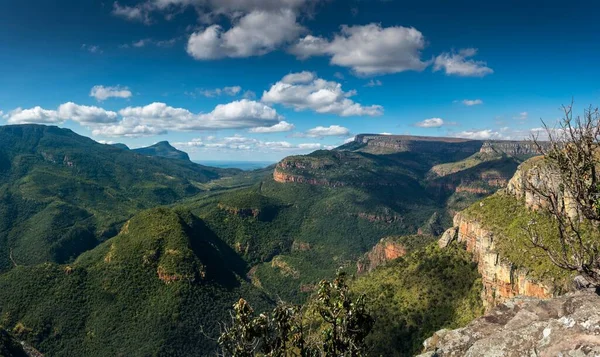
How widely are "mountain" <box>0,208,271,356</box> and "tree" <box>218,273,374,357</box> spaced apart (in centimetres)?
7706

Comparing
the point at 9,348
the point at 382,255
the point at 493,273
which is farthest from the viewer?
the point at 382,255

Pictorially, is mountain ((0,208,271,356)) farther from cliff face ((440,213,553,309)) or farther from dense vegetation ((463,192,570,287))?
dense vegetation ((463,192,570,287))

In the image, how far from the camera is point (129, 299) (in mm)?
111062

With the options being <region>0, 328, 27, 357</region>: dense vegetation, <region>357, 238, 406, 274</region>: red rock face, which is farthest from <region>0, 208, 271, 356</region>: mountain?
<region>357, 238, 406, 274</region>: red rock face

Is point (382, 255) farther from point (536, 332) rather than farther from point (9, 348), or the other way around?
point (536, 332)

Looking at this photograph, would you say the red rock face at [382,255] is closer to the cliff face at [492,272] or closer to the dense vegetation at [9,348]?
the cliff face at [492,272]

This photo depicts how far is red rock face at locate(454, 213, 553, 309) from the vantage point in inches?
2256

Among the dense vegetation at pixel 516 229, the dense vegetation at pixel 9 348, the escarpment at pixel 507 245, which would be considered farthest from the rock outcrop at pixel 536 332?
the dense vegetation at pixel 9 348

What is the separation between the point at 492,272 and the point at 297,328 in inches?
2341

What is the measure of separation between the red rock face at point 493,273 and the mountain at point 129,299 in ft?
209

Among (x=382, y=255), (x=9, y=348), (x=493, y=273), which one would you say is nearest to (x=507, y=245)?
(x=493, y=273)

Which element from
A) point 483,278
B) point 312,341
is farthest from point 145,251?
point 312,341

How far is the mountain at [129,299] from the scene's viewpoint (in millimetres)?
99250

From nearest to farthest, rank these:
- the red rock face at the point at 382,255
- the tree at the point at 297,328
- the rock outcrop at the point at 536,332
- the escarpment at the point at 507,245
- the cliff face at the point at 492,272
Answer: the rock outcrop at the point at 536,332, the tree at the point at 297,328, the escarpment at the point at 507,245, the cliff face at the point at 492,272, the red rock face at the point at 382,255
